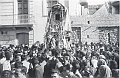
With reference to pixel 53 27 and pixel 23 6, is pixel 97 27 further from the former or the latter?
pixel 23 6

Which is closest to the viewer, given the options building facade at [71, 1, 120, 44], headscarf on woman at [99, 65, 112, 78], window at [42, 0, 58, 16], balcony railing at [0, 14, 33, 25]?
headscarf on woman at [99, 65, 112, 78]

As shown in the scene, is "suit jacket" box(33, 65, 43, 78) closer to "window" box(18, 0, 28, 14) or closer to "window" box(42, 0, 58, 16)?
"window" box(42, 0, 58, 16)

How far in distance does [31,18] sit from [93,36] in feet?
15.2

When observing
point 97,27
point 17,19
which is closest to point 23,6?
point 17,19

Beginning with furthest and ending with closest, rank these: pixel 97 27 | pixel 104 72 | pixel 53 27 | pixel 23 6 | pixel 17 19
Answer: pixel 97 27 < pixel 23 6 < pixel 17 19 < pixel 53 27 < pixel 104 72

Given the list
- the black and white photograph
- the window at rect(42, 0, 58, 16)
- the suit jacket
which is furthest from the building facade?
the suit jacket

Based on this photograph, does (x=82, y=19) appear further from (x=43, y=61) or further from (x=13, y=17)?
(x=43, y=61)

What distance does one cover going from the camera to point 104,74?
551 centimetres

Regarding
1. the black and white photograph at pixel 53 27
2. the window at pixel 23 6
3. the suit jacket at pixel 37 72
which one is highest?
the window at pixel 23 6

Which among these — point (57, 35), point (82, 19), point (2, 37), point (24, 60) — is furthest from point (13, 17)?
point (24, 60)

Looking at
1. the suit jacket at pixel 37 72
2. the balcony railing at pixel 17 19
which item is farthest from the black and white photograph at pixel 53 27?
the suit jacket at pixel 37 72

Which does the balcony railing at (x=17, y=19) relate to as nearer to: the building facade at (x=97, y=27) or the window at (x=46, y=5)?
the window at (x=46, y=5)

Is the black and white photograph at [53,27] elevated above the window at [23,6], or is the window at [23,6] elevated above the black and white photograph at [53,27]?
the window at [23,6]

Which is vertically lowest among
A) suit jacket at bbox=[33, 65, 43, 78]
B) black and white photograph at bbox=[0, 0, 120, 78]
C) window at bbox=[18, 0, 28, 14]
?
suit jacket at bbox=[33, 65, 43, 78]
